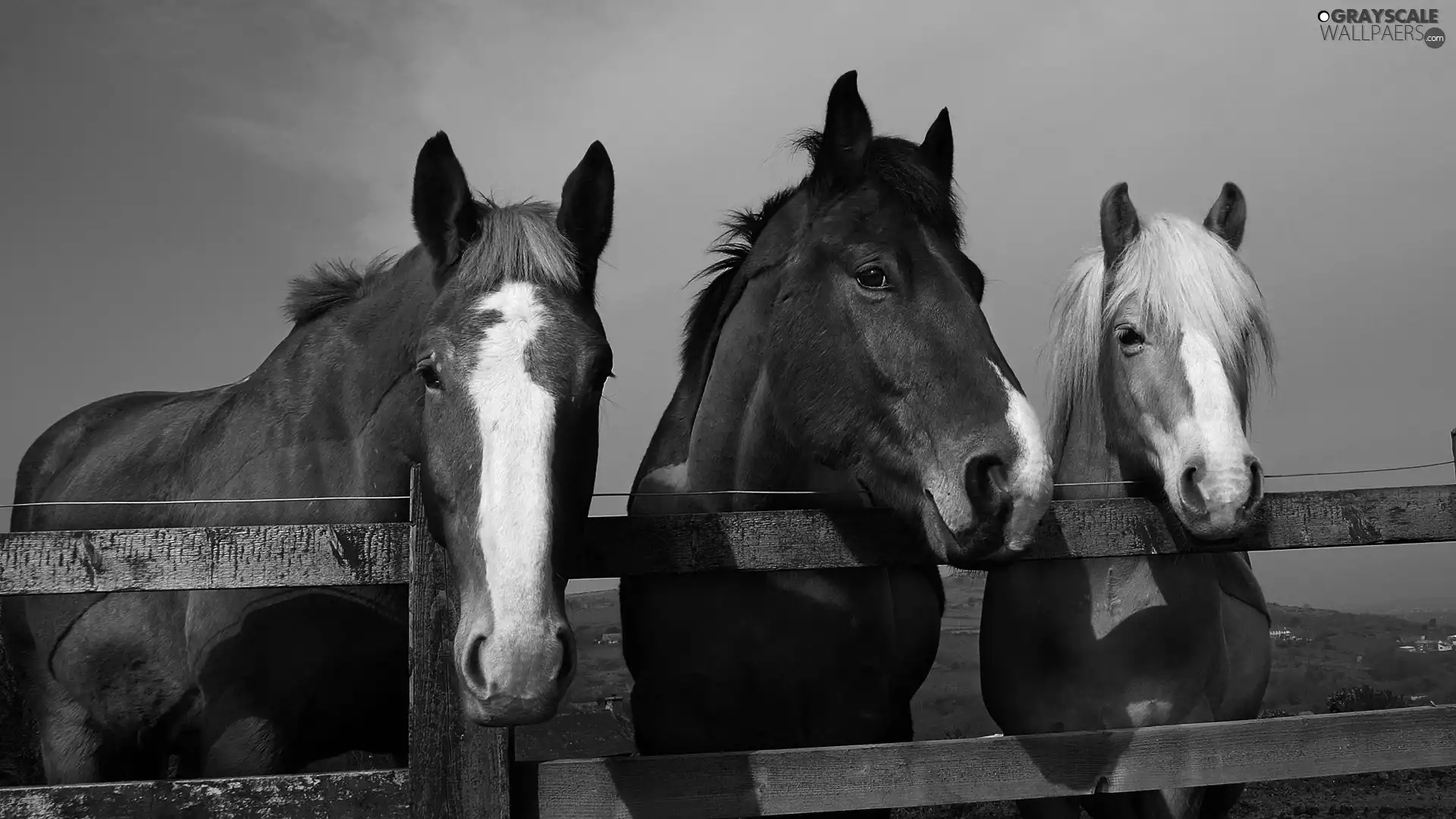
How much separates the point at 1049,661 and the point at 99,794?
10.2 feet

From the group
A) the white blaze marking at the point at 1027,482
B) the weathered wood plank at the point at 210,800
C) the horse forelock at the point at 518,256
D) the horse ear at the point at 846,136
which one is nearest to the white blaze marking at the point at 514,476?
the horse forelock at the point at 518,256

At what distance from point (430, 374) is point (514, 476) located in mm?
509

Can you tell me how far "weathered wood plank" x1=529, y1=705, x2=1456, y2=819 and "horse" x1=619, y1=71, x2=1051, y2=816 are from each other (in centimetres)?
62

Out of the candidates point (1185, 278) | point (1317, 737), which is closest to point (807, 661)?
point (1317, 737)

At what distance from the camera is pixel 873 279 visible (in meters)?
3.14

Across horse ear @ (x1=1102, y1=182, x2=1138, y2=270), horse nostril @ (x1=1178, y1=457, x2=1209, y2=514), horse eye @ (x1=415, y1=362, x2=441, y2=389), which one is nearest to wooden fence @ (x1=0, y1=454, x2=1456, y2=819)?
horse nostril @ (x1=1178, y1=457, x2=1209, y2=514)

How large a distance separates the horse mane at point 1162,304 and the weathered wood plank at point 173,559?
9.75 feet

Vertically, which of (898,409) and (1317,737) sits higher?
(898,409)

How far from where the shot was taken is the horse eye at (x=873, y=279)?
3.12m

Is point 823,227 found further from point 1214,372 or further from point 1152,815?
point 1152,815

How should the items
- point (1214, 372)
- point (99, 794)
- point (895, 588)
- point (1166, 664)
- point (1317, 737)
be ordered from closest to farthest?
point (99, 794) < point (1317, 737) < point (1214, 372) < point (1166, 664) < point (895, 588)

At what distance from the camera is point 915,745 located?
8.31 feet

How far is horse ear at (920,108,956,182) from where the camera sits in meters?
3.70

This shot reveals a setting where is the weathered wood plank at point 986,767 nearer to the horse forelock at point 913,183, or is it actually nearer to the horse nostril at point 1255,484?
the horse nostril at point 1255,484
